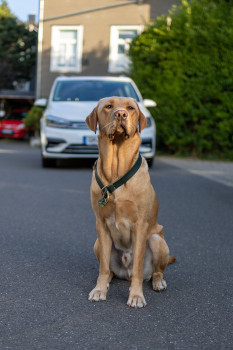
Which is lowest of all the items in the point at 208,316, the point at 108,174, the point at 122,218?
the point at 208,316

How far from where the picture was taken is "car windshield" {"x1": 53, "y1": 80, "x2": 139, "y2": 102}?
11.6 m

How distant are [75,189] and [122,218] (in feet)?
17.0

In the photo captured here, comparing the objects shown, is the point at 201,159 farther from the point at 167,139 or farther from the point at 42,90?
the point at 42,90

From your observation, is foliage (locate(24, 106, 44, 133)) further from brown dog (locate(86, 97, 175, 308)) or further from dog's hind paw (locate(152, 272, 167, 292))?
dog's hind paw (locate(152, 272, 167, 292))

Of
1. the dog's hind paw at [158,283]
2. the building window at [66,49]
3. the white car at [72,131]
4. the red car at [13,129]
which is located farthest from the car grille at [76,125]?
the red car at [13,129]

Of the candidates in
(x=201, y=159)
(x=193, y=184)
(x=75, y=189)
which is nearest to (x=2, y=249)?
(x=75, y=189)

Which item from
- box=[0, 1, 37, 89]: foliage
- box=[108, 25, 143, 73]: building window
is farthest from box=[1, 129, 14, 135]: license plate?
box=[0, 1, 37, 89]: foliage

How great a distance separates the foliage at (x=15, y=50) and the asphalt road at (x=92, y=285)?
122 ft

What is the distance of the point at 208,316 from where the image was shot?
3.11 m

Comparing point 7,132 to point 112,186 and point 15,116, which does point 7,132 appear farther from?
point 112,186

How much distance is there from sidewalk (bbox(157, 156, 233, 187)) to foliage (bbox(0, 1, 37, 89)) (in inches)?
1199

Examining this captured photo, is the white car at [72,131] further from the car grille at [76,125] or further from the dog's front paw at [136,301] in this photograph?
the dog's front paw at [136,301]

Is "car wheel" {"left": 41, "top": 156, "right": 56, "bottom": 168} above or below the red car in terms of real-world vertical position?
above

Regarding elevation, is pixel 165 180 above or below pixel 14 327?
below
